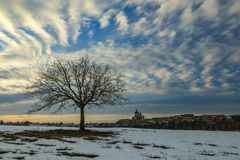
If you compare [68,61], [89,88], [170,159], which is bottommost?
[170,159]

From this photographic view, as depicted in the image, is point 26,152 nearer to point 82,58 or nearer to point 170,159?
point 170,159

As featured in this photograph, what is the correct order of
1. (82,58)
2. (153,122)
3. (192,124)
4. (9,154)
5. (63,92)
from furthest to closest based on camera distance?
(153,122)
(192,124)
(82,58)
(63,92)
(9,154)

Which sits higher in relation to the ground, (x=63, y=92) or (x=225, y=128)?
(x=63, y=92)

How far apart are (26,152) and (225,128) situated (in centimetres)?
4804

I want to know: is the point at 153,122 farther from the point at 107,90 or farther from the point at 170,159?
the point at 170,159

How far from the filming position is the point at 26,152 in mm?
16609

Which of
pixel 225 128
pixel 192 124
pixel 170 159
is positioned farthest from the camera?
pixel 192 124

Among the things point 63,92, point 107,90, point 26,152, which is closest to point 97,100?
point 107,90

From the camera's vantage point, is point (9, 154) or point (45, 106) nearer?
point (9, 154)

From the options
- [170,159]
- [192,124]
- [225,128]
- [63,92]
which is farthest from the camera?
[192,124]

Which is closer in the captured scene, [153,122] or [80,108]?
[80,108]

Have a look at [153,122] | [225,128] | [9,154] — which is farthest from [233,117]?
[9,154]

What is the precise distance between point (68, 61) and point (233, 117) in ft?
123

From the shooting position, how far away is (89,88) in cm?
4206
